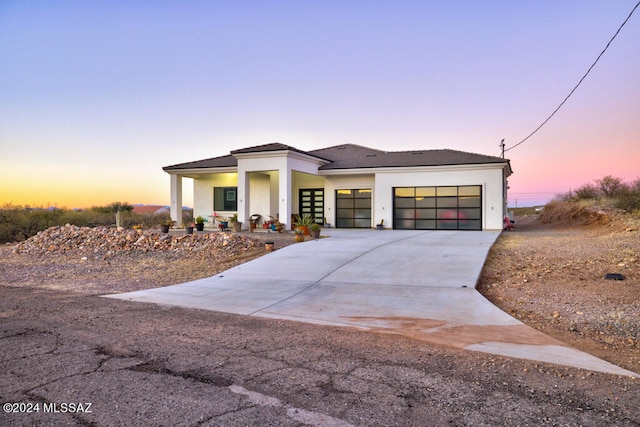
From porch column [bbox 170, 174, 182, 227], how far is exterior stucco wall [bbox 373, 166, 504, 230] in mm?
12635

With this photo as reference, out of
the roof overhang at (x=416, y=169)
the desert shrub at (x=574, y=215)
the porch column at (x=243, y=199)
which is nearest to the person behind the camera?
the roof overhang at (x=416, y=169)

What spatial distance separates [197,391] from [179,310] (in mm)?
3761

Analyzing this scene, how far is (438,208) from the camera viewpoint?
927 inches

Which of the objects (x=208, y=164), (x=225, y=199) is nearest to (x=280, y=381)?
(x=208, y=164)

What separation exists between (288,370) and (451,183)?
20.3 m

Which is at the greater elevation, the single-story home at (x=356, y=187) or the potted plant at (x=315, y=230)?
the single-story home at (x=356, y=187)

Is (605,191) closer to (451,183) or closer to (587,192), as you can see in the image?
(587,192)

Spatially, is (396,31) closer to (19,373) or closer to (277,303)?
(277,303)

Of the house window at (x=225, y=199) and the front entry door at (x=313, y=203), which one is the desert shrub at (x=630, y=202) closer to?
the front entry door at (x=313, y=203)

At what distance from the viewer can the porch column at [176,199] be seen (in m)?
26.0

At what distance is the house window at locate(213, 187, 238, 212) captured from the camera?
26.3 meters

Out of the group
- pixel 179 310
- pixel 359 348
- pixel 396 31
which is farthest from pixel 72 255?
pixel 396 31

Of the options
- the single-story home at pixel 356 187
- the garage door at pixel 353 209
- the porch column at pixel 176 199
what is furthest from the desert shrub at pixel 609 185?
→ the porch column at pixel 176 199

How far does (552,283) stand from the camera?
865cm
